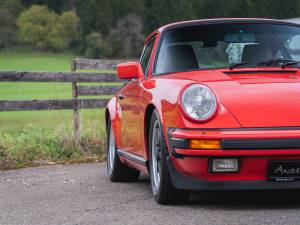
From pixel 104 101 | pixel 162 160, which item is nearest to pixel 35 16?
pixel 104 101

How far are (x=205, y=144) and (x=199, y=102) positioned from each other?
32cm

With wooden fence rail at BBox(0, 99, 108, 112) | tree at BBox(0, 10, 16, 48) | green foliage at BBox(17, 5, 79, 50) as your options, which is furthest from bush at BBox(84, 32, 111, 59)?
wooden fence rail at BBox(0, 99, 108, 112)

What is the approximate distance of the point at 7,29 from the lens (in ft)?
371

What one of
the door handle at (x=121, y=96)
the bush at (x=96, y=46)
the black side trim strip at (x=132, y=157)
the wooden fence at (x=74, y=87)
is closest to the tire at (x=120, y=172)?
the black side trim strip at (x=132, y=157)

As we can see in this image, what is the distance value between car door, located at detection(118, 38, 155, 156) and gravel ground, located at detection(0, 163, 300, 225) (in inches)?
16.3

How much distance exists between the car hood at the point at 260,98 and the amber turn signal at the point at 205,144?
0.22 metres

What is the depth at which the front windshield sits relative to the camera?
6.30m

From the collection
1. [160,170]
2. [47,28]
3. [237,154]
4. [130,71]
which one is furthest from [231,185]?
[47,28]

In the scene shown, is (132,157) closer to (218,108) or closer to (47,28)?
(218,108)

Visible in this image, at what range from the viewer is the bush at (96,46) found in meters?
93.8

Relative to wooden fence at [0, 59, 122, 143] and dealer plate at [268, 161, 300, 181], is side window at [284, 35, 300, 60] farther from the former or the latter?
wooden fence at [0, 59, 122, 143]

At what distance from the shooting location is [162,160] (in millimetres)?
5539

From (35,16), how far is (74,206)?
116 m

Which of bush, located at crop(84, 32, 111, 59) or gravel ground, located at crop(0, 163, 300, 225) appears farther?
bush, located at crop(84, 32, 111, 59)
